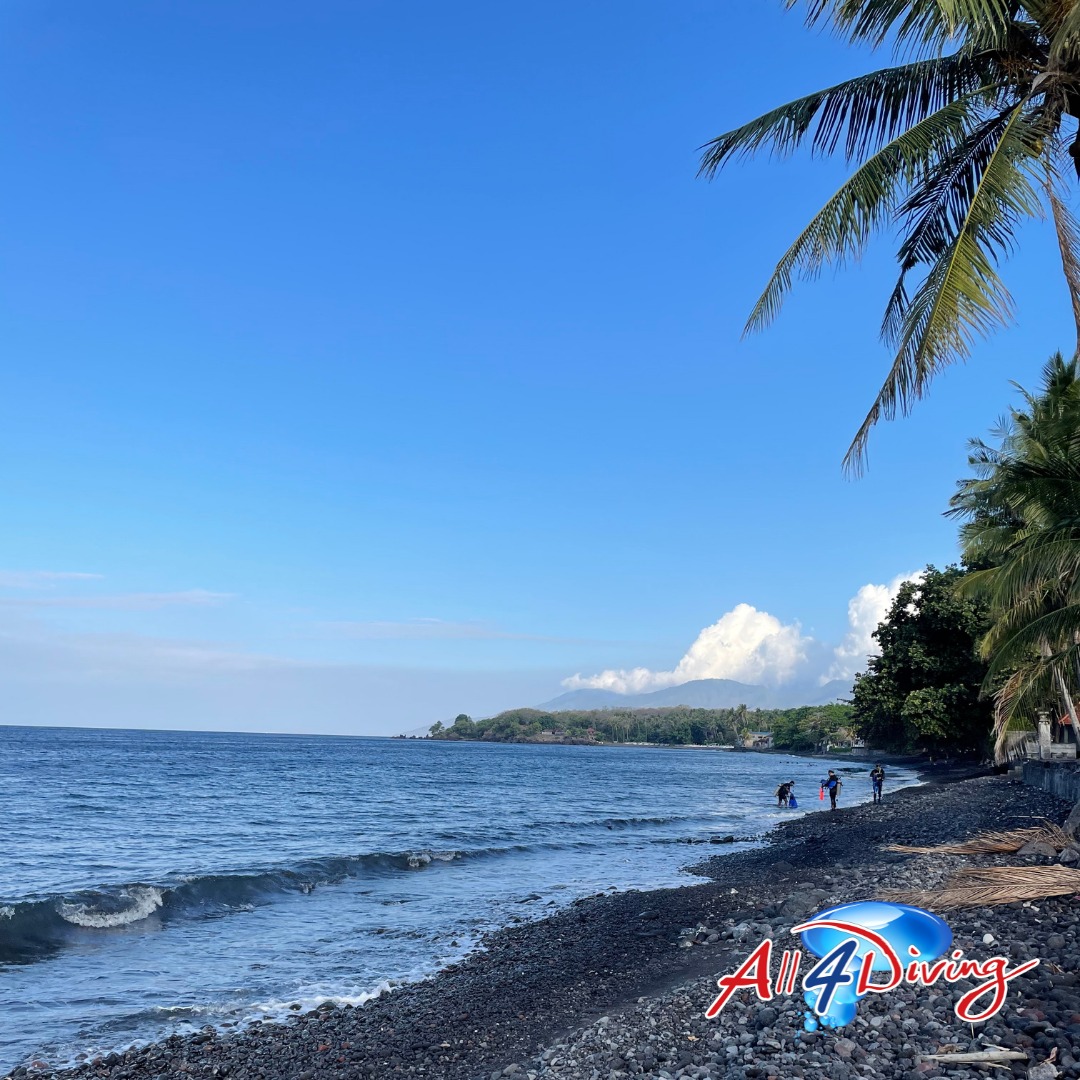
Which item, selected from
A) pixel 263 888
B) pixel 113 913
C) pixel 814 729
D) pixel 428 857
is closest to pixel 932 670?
pixel 428 857

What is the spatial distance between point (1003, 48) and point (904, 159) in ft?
3.55

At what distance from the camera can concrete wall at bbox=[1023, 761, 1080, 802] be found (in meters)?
20.5

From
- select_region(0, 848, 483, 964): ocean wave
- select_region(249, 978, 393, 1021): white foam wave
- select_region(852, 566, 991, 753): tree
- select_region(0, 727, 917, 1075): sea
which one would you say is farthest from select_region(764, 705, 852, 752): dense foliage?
select_region(249, 978, 393, 1021): white foam wave

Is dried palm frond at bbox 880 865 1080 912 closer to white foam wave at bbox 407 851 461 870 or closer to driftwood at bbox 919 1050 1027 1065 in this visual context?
driftwood at bbox 919 1050 1027 1065

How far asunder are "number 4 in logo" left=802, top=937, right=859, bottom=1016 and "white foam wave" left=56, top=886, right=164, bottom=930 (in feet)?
47.4

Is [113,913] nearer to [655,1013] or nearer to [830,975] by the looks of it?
[655,1013]

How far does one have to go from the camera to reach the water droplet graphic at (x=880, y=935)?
561cm

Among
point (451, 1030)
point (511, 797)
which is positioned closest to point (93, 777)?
point (511, 797)

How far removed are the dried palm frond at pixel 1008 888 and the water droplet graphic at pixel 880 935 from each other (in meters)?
0.47

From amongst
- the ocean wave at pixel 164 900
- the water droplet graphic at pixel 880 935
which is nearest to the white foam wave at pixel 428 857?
the ocean wave at pixel 164 900

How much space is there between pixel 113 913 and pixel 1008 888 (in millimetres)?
15930

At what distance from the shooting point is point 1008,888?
23.8 ft

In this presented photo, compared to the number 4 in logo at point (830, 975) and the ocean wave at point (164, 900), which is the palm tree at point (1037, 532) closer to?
the number 4 in logo at point (830, 975)

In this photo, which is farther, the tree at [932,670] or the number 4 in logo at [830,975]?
the tree at [932,670]
